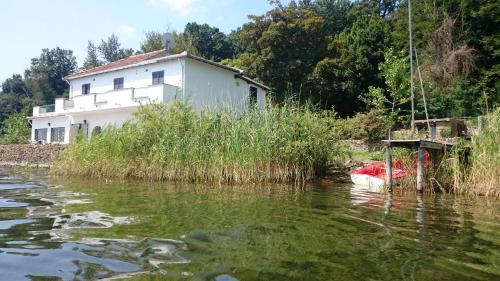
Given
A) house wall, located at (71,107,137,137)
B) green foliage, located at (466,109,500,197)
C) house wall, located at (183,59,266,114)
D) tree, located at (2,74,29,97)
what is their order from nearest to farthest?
green foliage, located at (466,109,500,197) < house wall, located at (183,59,266,114) < house wall, located at (71,107,137,137) < tree, located at (2,74,29,97)

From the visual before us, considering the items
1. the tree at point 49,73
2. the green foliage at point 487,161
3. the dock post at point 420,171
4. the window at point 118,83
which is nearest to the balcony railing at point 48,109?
the window at point 118,83

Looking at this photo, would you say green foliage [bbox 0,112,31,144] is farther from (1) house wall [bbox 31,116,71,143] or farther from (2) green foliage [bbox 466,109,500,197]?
(2) green foliage [bbox 466,109,500,197]

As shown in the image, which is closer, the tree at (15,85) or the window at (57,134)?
the window at (57,134)

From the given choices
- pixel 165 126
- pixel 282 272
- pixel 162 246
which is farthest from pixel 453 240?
pixel 165 126

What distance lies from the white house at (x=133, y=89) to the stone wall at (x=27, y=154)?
228 centimetres

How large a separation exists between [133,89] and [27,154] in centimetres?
743

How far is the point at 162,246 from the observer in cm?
423

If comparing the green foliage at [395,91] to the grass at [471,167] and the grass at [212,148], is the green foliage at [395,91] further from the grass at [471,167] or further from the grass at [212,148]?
the grass at [471,167]

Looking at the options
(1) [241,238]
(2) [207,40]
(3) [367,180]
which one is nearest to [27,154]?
(3) [367,180]

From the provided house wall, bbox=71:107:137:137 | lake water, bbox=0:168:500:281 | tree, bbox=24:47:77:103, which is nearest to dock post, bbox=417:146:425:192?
lake water, bbox=0:168:500:281

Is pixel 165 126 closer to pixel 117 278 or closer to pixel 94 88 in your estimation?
pixel 117 278

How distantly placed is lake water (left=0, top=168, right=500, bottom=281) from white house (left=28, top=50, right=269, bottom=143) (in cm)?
1558

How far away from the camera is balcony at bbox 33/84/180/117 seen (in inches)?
949

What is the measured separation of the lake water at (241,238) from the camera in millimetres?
3490
